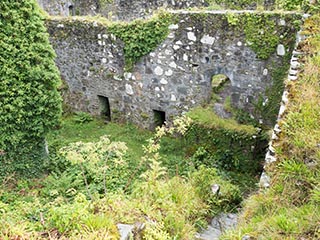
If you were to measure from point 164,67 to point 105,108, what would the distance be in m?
2.56

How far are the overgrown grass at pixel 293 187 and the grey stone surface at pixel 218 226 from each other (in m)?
1.59

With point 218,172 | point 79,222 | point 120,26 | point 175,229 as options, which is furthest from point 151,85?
point 79,222

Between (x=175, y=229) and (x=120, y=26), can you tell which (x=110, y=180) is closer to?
(x=175, y=229)

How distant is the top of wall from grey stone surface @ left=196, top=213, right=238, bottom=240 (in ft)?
28.7

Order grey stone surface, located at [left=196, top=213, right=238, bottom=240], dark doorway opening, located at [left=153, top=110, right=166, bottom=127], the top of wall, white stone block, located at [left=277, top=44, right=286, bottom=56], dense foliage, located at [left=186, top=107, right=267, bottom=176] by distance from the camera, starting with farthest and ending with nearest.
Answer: the top of wall
dark doorway opening, located at [left=153, top=110, right=166, bottom=127]
dense foliage, located at [left=186, top=107, right=267, bottom=176]
white stone block, located at [left=277, top=44, right=286, bottom=56]
grey stone surface, located at [left=196, top=213, right=238, bottom=240]

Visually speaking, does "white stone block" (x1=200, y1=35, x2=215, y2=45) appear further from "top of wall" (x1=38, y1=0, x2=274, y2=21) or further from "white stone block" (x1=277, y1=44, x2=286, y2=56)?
"top of wall" (x1=38, y1=0, x2=274, y2=21)

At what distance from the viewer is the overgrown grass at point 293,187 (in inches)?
138

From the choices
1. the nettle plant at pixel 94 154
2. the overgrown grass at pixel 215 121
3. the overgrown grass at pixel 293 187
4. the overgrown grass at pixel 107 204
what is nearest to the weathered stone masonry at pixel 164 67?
the overgrown grass at pixel 215 121

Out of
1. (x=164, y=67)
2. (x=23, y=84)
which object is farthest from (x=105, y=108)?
(x=23, y=84)

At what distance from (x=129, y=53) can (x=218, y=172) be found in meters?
3.70

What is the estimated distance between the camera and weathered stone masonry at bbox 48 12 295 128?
9.06 metres

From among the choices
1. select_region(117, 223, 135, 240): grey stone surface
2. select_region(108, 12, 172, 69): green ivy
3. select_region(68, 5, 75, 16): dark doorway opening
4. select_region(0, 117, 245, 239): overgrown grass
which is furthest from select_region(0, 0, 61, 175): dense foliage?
select_region(68, 5, 75, 16): dark doorway opening

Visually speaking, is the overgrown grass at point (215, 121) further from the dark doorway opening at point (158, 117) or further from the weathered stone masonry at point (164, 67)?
the dark doorway opening at point (158, 117)

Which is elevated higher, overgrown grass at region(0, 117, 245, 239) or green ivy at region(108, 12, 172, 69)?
green ivy at region(108, 12, 172, 69)
